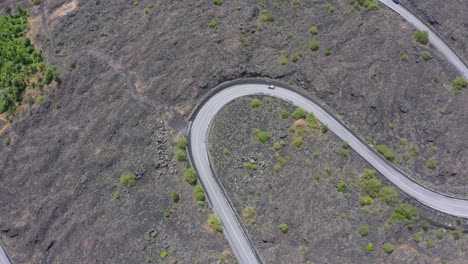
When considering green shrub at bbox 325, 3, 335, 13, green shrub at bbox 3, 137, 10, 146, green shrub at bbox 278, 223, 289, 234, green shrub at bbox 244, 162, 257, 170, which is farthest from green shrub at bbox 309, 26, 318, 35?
green shrub at bbox 3, 137, 10, 146

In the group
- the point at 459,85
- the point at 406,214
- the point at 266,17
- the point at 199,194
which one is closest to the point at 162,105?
the point at 199,194

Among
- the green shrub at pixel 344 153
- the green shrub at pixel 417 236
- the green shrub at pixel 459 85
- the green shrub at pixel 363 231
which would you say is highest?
the green shrub at pixel 344 153

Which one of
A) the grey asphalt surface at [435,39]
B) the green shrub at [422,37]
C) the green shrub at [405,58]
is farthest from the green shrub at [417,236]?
the green shrub at [422,37]

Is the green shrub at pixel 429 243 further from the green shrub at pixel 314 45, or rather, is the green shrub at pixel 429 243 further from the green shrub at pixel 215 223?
the green shrub at pixel 314 45

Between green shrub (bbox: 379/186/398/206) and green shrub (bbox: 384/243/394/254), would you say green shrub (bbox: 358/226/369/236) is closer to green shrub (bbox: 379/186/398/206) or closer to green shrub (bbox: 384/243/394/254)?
green shrub (bbox: 384/243/394/254)

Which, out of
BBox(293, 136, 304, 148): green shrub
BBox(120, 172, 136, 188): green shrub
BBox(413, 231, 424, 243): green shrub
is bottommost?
BBox(413, 231, 424, 243): green shrub

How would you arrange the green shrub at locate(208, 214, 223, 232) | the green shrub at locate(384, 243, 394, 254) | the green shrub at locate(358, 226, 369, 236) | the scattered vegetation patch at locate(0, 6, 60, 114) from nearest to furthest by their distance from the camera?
the green shrub at locate(384, 243, 394, 254)
the green shrub at locate(358, 226, 369, 236)
the green shrub at locate(208, 214, 223, 232)
the scattered vegetation patch at locate(0, 6, 60, 114)
